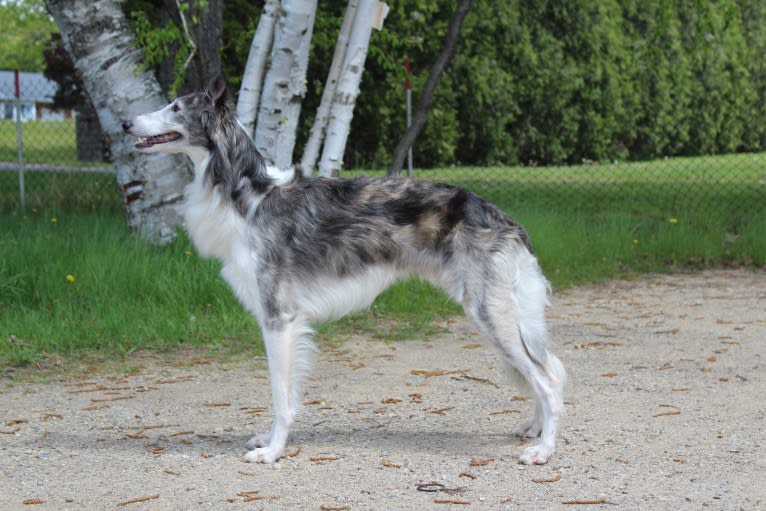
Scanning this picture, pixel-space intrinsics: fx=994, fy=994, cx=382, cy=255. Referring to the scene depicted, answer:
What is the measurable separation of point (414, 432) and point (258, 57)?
4162 millimetres

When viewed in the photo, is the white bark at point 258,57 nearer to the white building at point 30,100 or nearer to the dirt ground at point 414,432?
the dirt ground at point 414,432

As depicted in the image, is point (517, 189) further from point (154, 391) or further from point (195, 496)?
point (195, 496)

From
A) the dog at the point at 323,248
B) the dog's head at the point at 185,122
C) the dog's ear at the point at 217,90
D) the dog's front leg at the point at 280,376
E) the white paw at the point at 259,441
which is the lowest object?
the white paw at the point at 259,441

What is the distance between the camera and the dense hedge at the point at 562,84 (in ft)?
56.5

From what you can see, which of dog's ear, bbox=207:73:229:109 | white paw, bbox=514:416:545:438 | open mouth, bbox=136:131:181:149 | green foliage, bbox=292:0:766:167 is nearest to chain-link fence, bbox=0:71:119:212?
green foliage, bbox=292:0:766:167

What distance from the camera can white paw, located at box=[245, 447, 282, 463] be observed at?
4.73 m

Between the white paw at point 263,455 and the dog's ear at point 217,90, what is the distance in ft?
5.47

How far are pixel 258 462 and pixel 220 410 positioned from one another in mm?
997

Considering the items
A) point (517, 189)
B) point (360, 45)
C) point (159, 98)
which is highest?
point (360, 45)

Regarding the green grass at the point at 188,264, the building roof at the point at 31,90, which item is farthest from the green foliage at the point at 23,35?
the green grass at the point at 188,264

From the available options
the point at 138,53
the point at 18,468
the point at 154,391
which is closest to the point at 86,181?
the point at 138,53

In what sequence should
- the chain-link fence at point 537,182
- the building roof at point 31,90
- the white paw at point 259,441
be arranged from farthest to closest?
the building roof at point 31,90, the chain-link fence at point 537,182, the white paw at point 259,441

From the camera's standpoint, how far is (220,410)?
5.66 meters

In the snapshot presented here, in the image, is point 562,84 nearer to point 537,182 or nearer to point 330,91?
point 537,182
